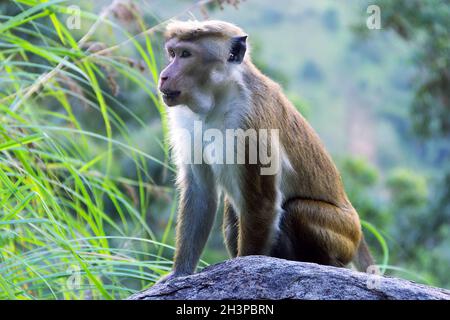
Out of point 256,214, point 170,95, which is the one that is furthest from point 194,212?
point 170,95

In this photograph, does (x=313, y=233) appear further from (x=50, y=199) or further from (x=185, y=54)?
(x=50, y=199)

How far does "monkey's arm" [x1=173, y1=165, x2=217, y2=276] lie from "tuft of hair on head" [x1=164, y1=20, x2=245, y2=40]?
28.7 inches

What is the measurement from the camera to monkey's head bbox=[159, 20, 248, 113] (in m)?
3.94

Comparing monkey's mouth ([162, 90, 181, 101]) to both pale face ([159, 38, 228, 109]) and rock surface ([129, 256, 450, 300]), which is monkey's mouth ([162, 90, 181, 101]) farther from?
rock surface ([129, 256, 450, 300])

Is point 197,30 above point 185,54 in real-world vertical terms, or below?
above

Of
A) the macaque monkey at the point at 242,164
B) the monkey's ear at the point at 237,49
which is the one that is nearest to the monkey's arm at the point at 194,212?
the macaque monkey at the point at 242,164

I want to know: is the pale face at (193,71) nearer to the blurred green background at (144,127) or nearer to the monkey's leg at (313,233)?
the blurred green background at (144,127)

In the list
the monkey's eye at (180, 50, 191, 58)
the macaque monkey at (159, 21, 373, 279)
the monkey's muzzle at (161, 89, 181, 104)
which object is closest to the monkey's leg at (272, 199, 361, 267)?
the macaque monkey at (159, 21, 373, 279)

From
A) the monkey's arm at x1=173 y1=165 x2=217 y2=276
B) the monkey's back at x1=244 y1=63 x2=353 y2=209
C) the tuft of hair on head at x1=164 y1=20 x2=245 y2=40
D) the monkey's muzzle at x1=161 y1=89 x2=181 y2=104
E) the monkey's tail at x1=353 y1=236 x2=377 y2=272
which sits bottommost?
the monkey's tail at x1=353 y1=236 x2=377 y2=272

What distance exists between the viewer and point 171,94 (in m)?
3.90

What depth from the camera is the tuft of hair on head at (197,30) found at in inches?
157

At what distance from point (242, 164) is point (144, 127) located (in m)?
0.78
